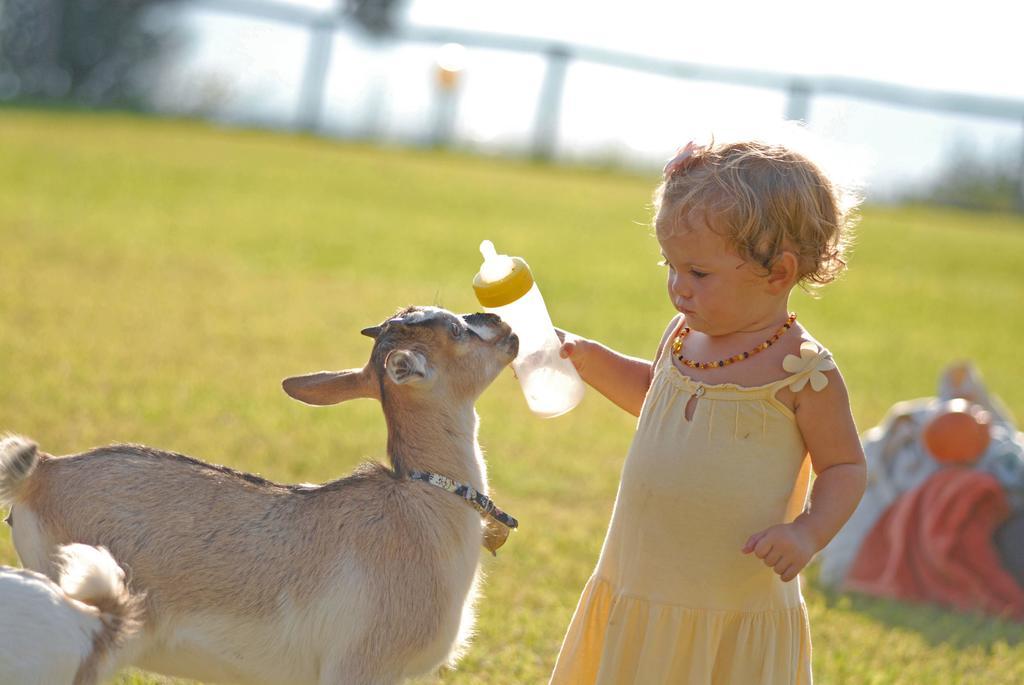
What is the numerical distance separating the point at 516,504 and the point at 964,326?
29.5 ft

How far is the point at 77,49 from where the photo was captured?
26.8 meters

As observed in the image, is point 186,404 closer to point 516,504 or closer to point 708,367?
point 516,504

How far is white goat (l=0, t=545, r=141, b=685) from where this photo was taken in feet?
9.80

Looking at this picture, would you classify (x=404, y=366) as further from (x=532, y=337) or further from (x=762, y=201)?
(x=762, y=201)

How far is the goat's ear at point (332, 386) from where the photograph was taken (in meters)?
3.66

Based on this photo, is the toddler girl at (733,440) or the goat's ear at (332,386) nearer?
the toddler girl at (733,440)

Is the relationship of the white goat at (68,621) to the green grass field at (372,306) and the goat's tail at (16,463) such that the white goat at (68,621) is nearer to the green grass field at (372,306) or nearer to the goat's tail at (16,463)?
the goat's tail at (16,463)

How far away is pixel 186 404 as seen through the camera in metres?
7.73

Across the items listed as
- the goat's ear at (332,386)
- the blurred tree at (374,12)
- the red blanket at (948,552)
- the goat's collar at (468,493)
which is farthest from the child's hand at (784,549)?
the blurred tree at (374,12)

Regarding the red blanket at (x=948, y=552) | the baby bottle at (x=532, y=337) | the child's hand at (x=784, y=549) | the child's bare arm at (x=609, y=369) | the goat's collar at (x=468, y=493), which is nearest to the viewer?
the child's hand at (x=784, y=549)

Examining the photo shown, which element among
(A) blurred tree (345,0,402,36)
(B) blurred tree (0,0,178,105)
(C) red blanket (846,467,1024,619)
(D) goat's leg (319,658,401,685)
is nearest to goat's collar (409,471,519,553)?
(D) goat's leg (319,658,401,685)

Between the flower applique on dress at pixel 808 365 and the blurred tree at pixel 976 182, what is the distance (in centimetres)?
2304

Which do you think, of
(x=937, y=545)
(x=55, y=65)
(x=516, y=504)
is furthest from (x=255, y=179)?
(x=937, y=545)

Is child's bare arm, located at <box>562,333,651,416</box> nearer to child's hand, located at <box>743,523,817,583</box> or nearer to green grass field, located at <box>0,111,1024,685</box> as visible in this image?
green grass field, located at <box>0,111,1024,685</box>
